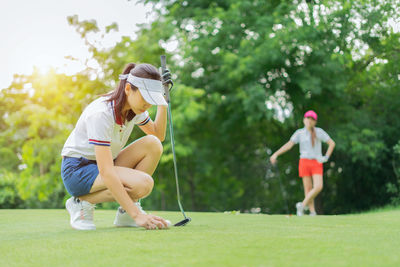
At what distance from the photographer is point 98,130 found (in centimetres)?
356

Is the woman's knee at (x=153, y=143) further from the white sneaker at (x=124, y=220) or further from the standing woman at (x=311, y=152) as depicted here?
the standing woman at (x=311, y=152)

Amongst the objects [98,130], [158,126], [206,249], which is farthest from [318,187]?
[206,249]

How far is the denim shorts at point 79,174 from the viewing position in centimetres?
391

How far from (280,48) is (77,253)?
1014 centimetres

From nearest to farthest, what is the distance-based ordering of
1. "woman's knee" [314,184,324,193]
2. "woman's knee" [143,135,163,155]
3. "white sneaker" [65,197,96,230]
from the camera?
1. "white sneaker" [65,197,96,230]
2. "woman's knee" [143,135,163,155]
3. "woman's knee" [314,184,324,193]

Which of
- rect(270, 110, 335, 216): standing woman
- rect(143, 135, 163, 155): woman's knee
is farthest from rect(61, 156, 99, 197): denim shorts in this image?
rect(270, 110, 335, 216): standing woman

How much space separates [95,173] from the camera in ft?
12.8

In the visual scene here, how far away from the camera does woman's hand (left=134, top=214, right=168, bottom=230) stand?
3582 mm

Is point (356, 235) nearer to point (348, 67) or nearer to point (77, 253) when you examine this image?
point (77, 253)

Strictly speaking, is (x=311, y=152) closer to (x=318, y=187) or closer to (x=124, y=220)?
(x=318, y=187)

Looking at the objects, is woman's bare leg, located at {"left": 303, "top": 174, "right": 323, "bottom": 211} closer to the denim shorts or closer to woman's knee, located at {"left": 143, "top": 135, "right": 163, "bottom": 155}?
woman's knee, located at {"left": 143, "top": 135, "right": 163, "bottom": 155}

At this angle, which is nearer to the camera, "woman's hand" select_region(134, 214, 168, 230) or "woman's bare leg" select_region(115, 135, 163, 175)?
"woman's hand" select_region(134, 214, 168, 230)

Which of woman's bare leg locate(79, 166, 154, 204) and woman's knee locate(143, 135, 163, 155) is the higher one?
woman's knee locate(143, 135, 163, 155)

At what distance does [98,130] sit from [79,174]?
1.77 feet
